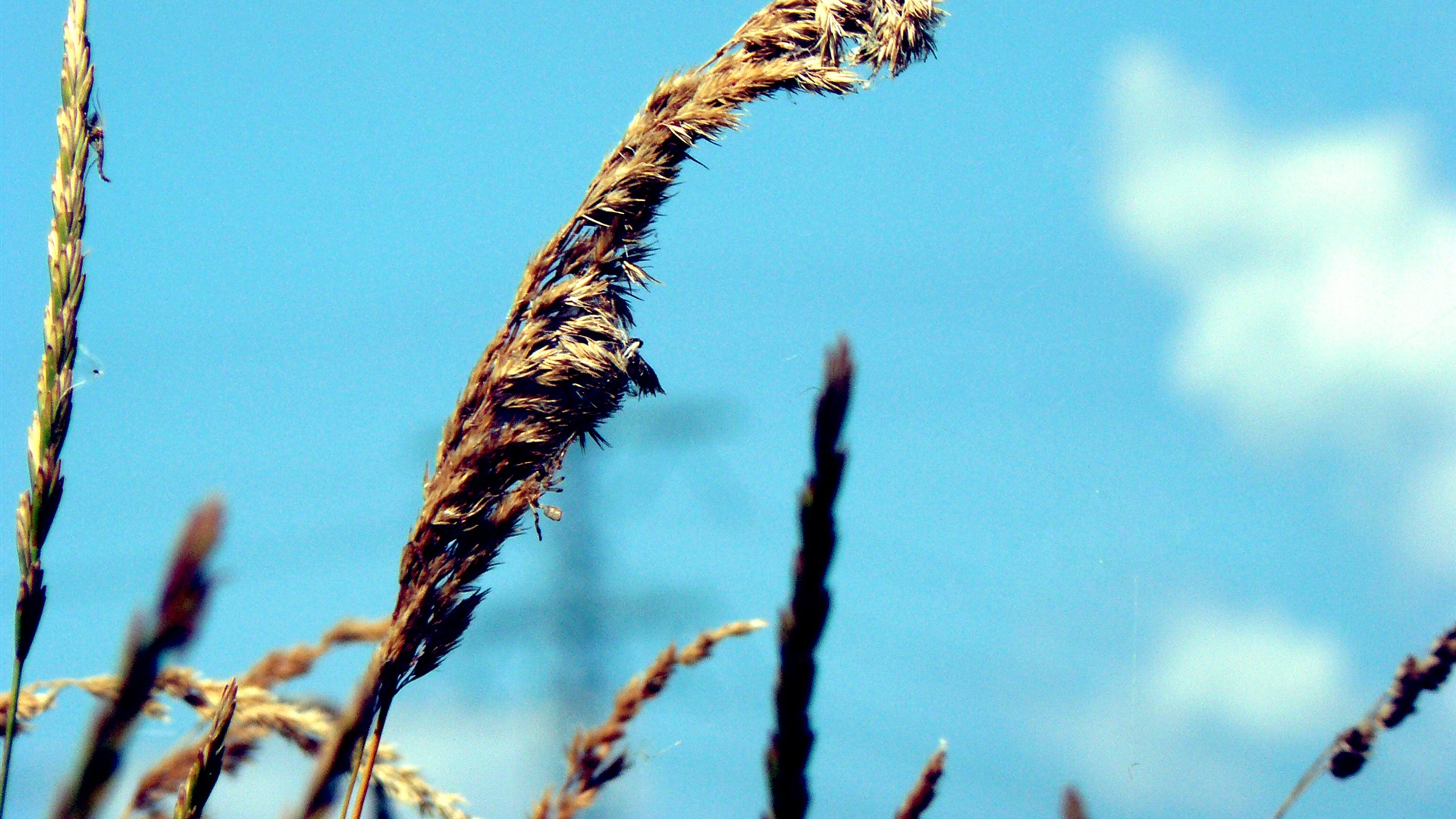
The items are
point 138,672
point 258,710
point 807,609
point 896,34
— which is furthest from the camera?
point 258,710

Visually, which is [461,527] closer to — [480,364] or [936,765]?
[480,364]

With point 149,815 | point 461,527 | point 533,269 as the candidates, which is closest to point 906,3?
point 533,269

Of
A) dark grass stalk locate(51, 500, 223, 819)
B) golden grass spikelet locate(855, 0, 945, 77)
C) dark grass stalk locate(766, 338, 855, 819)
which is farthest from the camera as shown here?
golden grass spikelet locate(855, 0, 945, 77)

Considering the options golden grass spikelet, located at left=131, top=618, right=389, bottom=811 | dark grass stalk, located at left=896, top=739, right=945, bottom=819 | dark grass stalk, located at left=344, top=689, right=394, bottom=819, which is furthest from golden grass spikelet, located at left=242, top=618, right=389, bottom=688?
dark grass stalk, located at left=896, top=739, right=945, bottom=819

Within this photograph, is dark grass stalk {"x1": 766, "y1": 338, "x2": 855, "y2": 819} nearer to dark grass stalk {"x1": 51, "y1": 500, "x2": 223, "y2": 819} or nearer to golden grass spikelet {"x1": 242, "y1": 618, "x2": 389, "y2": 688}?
dark grass stalk {"x1": 51, "y1": 500, "x2": 223, "y2": 819}

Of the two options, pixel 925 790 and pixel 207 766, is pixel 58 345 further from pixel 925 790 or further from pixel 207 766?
pixel 925 790

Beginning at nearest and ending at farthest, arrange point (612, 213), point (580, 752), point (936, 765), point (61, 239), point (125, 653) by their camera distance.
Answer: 1. point (125, 653)
2. point (936, 765)
3. point (61, 239)
4. point (612, 213)
5. point (580, 752)

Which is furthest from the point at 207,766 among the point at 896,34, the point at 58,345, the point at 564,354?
the point at 896,34
